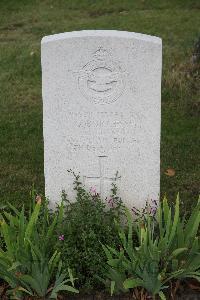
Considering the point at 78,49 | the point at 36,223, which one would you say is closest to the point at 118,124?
the point at 78,49

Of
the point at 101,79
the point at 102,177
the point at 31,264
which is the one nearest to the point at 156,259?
the point at 31,264

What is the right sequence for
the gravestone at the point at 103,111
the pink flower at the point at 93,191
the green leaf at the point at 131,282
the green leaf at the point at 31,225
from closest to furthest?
the green leaf at the point at 131,282 < the green leaf at the point at 31,225 < the gravestone at the point at 103,111 < the pink flower at the point at 93,191

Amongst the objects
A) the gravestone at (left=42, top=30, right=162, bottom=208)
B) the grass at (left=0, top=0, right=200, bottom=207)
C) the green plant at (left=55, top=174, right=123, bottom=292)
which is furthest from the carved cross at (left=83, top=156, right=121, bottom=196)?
the grass at (left=0, top=0, right=200, bottom=207)

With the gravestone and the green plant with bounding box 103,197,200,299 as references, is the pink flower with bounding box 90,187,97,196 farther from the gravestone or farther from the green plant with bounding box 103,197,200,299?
the green plant with bounding box 103,197,200,299

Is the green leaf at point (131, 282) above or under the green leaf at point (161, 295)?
above

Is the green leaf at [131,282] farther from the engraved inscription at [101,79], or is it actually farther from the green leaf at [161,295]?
the engraved inscription at [101,79]

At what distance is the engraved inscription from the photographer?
4.16m

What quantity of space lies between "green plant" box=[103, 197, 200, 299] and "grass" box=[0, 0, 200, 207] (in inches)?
53.5

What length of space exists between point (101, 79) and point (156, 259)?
1.24 meters

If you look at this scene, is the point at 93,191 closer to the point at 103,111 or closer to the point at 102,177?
the point at 102,177

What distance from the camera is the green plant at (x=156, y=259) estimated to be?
377cm

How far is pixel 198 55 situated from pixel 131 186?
4405 mm

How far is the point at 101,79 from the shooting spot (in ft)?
13.9

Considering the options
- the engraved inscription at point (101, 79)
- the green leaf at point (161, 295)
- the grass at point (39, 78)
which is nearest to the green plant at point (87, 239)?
the green leaf at point (161, 295)
